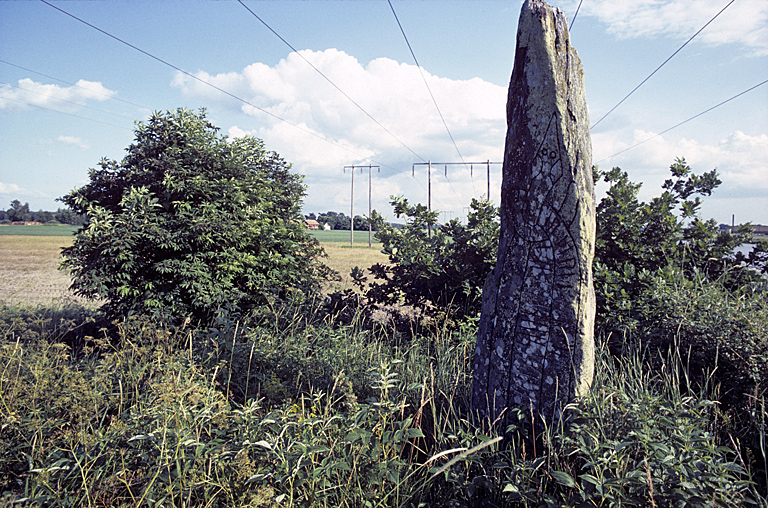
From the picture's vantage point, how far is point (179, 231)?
4871mm

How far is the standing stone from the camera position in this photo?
258 cm

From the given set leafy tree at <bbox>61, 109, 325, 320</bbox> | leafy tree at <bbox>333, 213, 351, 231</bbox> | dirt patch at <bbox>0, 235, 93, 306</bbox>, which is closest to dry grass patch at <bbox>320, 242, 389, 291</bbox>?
leafy tree at <bbox>61, 109, 325, 320</bbox>

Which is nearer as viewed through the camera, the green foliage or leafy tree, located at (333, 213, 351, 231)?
the green foliage

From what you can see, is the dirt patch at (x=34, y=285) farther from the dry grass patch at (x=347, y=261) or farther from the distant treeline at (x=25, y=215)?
the distant treeline at (x=25, y=215)

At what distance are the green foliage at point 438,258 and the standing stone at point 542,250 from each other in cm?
214

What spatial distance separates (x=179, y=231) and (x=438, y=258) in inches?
129

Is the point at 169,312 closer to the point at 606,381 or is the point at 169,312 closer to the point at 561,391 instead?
the point at 561,391

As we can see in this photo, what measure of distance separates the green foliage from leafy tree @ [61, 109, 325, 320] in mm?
1372

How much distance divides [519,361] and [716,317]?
2274 mm

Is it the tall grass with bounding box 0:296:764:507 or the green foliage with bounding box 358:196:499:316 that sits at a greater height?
the green foliage with bounding box 358:196:499:316

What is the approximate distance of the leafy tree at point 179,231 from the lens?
4.77m

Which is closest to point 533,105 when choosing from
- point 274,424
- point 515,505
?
point 515,505

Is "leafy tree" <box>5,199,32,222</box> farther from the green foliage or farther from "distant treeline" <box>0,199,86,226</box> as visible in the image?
the green foliage

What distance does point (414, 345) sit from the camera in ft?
13.8
